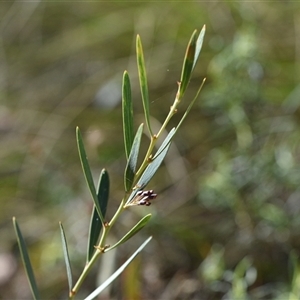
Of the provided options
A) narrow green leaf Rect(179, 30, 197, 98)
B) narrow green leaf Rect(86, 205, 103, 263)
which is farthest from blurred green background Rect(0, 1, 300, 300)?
narrow green leaf Rect(179, 30, 197, 98)

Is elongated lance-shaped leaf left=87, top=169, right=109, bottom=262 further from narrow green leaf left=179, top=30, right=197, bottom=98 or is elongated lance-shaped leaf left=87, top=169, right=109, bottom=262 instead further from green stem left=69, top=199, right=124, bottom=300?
narrow green leaf left=179, top=30, right=197, bottom=98

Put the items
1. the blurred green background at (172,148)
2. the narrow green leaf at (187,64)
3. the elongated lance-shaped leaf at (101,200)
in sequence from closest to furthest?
the narrow green leaf at (187,64), the elongated lance-shaped leaf at (101,200), the blurred green background at (172,148)

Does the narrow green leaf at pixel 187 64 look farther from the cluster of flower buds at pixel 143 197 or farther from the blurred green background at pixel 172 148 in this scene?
the blurred green background at pixel 172 148

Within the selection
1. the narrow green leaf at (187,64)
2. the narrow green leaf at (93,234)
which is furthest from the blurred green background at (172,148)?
the narrow green leaf at (187,64)

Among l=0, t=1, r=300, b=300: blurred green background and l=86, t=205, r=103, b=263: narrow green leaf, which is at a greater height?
l=86, t=205, r=103, b=263: narrow green leaf

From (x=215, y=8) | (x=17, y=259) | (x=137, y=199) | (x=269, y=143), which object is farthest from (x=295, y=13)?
(x=137, y=199)

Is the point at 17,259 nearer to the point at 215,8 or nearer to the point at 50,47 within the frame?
the point at 50,47

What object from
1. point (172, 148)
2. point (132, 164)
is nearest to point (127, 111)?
point (132, 164)
